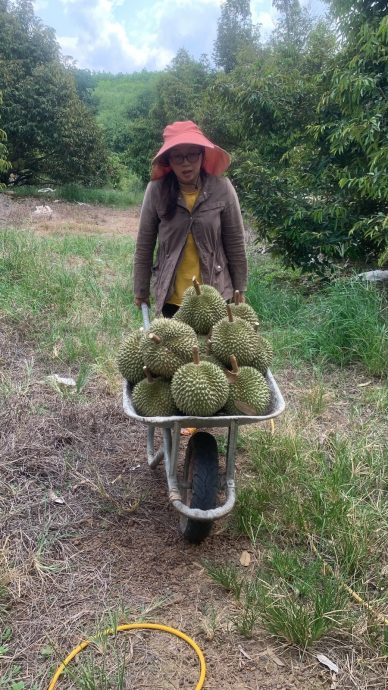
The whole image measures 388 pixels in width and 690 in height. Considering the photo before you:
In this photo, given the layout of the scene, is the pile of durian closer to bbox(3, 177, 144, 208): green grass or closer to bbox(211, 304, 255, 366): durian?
bbox(211, 304, 255, 366): durian

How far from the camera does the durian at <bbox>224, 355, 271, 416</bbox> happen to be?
2.19m

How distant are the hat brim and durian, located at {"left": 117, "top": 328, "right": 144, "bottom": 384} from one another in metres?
0.98

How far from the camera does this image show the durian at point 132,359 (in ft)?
7.92

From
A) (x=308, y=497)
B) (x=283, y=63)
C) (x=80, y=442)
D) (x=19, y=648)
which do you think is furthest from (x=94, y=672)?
(x=283, y=63)

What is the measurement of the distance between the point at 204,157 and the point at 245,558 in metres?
2.04

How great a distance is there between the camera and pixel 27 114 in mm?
17703

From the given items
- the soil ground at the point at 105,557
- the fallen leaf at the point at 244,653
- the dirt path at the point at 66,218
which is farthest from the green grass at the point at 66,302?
the dirt path at the point at 66,218

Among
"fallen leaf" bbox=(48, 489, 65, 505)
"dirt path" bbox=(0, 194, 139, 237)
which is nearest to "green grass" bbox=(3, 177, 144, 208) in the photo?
"dirt path" bbox=(0, 194, 139, 237)

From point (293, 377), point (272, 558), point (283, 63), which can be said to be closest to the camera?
point (272, 558)

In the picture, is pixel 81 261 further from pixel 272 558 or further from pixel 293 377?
pixel 272 558

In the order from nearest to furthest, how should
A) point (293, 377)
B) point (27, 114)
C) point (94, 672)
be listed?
point (94, 672) → point (293, 377) → point (27, 114)

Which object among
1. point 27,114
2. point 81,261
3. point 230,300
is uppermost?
point 27,114

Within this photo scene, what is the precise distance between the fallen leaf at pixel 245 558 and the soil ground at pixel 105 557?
0.02m

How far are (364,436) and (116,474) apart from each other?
1.42 metres
